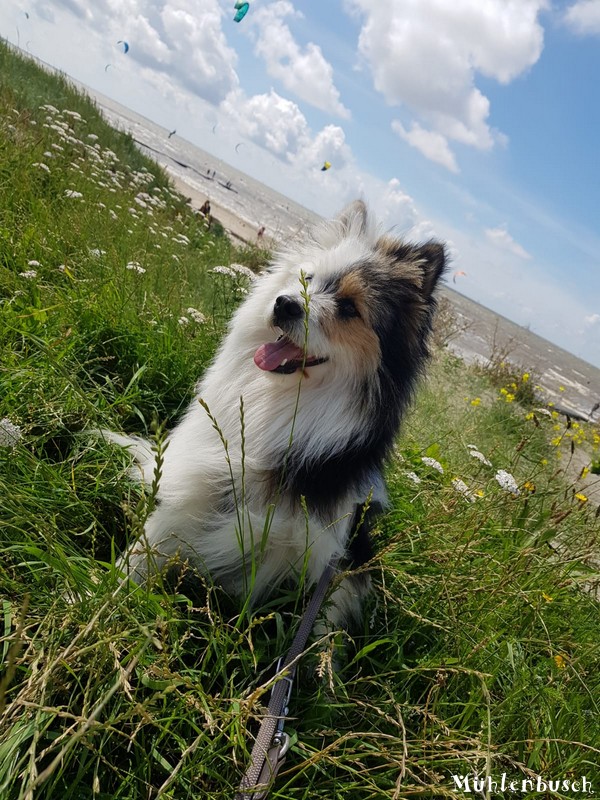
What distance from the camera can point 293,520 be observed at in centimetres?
219

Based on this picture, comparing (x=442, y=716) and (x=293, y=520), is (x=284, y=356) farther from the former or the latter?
(x=442, y=716)

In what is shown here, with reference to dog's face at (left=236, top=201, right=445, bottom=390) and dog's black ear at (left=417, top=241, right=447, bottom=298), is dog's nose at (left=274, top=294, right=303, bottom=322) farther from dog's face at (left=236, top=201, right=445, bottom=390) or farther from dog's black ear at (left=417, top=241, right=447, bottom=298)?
dog's black ear at (left=417, top=241, right=447, bottom=298)

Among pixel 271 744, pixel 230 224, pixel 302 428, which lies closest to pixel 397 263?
pixel 302 428

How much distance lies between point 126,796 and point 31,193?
5.03m

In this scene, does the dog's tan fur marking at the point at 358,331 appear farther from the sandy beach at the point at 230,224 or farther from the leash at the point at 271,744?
the sandy beach at the point at 230,224

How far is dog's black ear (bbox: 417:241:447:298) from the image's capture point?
2602mm

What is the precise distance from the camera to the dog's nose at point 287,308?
92.3 inches

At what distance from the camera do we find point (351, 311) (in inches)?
98.9

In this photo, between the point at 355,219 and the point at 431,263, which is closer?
the point at 431,263

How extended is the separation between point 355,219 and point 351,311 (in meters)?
0.85

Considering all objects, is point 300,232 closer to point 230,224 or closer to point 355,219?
point 355,219

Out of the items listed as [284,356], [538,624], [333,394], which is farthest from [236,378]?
[538,624]

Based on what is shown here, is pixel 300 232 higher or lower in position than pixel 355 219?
lower

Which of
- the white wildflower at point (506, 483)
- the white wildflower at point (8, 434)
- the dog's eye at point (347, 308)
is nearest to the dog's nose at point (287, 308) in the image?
the dog's eye at point (347, 308)
